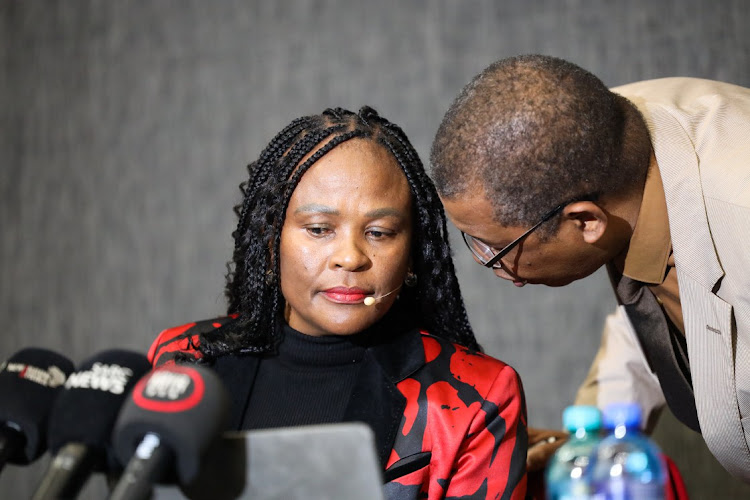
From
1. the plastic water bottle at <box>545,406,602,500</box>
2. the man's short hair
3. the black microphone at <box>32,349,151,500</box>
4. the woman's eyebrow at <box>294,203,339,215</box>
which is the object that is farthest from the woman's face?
the black microphone at <box>32,349,151,500</box>

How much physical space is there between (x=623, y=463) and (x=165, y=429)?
1.77 ft

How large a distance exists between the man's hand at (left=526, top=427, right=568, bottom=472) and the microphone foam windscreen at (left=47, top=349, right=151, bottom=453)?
0.93 m

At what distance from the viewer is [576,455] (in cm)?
101

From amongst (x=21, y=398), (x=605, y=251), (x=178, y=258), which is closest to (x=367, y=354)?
(x=605, y=251)

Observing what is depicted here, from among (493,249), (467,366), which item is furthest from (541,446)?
(493,249)

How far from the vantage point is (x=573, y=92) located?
4.49ft

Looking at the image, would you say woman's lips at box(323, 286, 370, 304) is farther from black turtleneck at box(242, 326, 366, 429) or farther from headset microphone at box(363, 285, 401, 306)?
black turtleneck at box(242, 326, 366, 429)

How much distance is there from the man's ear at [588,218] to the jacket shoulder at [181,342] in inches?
28.0

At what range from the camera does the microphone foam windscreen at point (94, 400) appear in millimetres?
810

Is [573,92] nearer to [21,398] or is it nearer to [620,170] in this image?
[620,170]

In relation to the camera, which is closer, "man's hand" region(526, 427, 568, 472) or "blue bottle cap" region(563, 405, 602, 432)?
"blue bottle cap" region(563, 405, 602, 432)

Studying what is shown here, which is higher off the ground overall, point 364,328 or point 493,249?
point 493,249

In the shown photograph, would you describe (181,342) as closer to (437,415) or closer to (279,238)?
(279,238)

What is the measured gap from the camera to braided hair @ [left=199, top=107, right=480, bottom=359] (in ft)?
4.91
